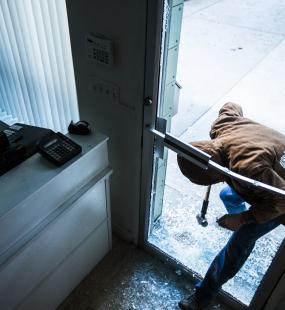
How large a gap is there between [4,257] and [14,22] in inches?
42.4

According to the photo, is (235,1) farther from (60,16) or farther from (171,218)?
(171,218)

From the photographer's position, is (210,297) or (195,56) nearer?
(210,297)

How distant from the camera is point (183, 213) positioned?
5.79ft

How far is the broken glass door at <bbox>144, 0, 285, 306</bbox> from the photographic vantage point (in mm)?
1128

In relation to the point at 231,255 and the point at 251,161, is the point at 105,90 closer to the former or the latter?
the point at 251,161

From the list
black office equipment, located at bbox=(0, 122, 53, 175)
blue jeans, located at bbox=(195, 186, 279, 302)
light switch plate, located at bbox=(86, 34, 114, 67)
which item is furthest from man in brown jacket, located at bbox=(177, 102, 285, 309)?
black office equipment, located at bbox=(0, 122, 53, 175)

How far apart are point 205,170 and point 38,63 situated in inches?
38.2

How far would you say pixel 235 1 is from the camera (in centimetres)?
158

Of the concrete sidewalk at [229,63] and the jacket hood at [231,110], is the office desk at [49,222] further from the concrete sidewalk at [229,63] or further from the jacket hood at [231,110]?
the concrete sidewalk at [229,63]

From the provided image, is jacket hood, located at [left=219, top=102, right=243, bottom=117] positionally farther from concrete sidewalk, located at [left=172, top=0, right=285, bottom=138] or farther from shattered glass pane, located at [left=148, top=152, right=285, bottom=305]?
shattered glass pane, located at [left=148, top=152, right=285, bottom=305]

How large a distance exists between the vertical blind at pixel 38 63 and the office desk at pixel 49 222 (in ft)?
1.29

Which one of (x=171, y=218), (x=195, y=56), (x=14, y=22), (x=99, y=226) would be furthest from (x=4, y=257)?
(x=195, y=56)

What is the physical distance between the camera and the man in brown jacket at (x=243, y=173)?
940mm

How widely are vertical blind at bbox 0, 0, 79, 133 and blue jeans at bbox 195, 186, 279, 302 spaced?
0.86 meters
